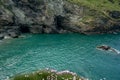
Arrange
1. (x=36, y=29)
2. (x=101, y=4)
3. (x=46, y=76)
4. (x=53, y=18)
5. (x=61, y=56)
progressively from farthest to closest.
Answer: (x=101, y=4)
(x=53, y=18)
(x=36, y=29)
(x=61, y=56)
(x=46, y=76)

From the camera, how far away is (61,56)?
9562cm

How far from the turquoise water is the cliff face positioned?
9.98m

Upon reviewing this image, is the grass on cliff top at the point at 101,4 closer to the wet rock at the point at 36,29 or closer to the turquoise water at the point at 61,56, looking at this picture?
the wet rock at the point at 36,29

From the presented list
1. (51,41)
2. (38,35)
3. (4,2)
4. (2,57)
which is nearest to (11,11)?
(4,2)

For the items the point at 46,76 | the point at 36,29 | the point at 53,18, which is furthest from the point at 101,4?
the point at 46,76

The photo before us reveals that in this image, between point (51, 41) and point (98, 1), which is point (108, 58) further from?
point (98, 1)

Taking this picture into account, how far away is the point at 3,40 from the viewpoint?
118m

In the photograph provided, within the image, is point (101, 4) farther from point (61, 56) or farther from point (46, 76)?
point (46, 76)

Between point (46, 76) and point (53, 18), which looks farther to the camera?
point (53, 18)

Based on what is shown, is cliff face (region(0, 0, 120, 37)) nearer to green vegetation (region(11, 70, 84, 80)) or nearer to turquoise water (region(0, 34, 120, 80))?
turquoise water (region(0, 34, 120, 80))

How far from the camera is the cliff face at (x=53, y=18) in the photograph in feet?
447

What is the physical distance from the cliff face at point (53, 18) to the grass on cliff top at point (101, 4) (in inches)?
64.7

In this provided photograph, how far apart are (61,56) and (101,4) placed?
83.0 m

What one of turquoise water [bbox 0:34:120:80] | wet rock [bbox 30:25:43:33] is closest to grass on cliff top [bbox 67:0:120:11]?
wet rock [bbox 30:25:43:33]
